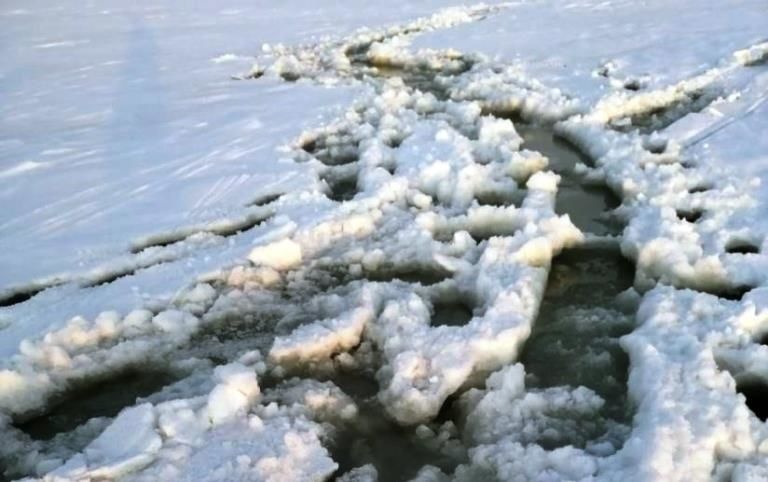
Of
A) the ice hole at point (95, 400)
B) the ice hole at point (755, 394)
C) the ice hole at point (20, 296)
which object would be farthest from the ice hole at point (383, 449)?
the ice hole at point (20, 296)

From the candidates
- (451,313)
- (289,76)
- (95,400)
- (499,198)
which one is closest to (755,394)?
(451,313)

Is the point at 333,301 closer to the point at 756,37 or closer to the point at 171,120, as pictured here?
the point at 171,120

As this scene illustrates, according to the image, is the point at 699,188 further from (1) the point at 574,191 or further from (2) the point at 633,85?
(2) the point at 633,85

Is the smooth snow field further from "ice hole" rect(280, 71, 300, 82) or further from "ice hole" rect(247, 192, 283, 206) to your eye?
"ice hole" rect(280, 71, 300, 82)

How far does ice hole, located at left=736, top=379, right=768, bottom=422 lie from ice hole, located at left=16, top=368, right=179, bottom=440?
85.4 inches

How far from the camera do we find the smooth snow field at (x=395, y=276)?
8.49 ft

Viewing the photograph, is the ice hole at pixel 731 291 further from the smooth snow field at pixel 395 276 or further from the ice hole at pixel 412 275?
the ice hole at pixel 412 275

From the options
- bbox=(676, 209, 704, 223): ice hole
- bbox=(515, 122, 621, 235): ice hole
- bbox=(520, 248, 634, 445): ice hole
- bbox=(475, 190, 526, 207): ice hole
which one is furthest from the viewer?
bbox=(475, 190, 526, 207): ice hole

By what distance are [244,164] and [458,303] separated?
2089 mm

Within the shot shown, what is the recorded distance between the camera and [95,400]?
3.01 m

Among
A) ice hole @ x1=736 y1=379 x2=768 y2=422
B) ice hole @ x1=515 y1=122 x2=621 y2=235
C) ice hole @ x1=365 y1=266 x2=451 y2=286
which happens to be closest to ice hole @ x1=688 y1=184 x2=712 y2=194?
ice hole @ x1=515 y1=122 x2=621 y2=235

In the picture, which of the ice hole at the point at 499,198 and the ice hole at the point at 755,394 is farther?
the ice hole at the point at 499,198

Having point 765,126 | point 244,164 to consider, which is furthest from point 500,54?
point 244,164

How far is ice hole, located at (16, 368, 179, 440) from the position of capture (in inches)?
113
